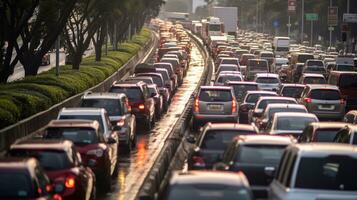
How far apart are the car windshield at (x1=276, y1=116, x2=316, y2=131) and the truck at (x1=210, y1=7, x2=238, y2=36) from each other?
107518 mm

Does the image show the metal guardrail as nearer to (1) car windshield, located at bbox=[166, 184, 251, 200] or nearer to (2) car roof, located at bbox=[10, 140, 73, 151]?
(2) car roof, located at bbox=[10, 140, 73, 151]

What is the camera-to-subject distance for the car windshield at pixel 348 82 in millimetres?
44656

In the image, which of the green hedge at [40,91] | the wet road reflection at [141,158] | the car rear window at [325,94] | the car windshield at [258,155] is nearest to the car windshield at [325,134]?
the wet road reflection at [141,158]

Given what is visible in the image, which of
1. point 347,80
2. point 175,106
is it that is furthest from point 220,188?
point 175,106

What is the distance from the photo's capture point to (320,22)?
145m

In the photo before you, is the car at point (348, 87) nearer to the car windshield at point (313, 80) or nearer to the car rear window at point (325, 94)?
the car windshield at point (313, 80)

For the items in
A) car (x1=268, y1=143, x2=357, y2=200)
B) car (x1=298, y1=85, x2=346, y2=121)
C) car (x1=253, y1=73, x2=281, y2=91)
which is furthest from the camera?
car (x1=253, y1=73, x2=281, y2=91)

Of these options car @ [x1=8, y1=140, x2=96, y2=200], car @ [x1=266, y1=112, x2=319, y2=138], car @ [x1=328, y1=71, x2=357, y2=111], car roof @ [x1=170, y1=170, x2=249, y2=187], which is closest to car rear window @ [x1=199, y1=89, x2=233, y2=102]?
car @ [x1=266, y1=112, x2=319, y2=138]

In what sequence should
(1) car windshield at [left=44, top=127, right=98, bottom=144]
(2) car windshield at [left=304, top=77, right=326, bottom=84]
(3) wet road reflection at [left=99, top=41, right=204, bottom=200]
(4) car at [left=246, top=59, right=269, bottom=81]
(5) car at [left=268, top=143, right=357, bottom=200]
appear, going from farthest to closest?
(4) car at [left=246, top=59, right=269, bottom=81], (2) car windshield at [left=304, top=77, right=326, bottom=84], (3) wet road reflection at [left=99, top=41, right=204, bottom=200], (1) car windshield at [left=44, top=127, right=98, bottom=144], (5) car at [left=268, top=143, right=357, bottom=200]

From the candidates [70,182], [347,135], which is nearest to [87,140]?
[70,182]

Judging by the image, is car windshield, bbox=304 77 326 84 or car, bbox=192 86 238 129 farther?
car windshield, bbox=304 77 326 84

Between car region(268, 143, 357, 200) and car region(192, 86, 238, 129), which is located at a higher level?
car region(268, 143, 357, 200)

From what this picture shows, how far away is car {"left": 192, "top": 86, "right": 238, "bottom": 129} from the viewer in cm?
3556

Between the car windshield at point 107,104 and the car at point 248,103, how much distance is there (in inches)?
318
